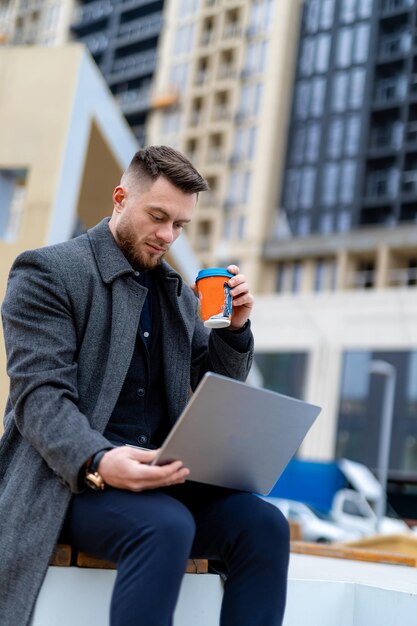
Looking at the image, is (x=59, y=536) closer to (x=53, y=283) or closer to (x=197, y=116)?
(x=53, y=283)

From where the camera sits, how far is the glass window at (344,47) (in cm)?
4225

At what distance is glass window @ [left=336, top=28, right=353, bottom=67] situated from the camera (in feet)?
139

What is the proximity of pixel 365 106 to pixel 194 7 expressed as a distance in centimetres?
1305

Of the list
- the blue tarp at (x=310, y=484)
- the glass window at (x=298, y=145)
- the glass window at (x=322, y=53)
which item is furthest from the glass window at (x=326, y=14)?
the blue tarp at (x=310, y=484)

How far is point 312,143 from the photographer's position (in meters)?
41.6

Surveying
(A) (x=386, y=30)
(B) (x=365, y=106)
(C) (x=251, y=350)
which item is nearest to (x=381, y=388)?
(B) (x=365, y=106)

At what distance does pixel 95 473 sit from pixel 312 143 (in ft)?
134

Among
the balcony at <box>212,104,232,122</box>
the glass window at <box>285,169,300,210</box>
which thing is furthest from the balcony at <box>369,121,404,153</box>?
the balcony at <box>212,104,232,122</box>

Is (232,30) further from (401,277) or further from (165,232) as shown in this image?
(165,232)

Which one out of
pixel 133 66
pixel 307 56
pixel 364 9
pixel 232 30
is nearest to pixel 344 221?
pixel 307 56

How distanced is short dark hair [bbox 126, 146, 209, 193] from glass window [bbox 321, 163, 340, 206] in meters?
38.6

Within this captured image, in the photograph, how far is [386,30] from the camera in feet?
138

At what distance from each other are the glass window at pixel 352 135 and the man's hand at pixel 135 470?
39969 millimetres

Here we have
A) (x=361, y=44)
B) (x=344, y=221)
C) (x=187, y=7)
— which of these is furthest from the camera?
(x=187, y=7)
